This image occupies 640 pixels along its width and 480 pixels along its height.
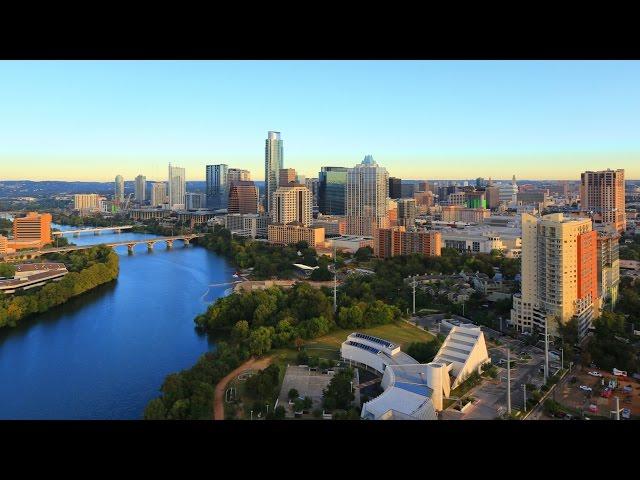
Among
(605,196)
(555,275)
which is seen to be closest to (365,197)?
(605,196)

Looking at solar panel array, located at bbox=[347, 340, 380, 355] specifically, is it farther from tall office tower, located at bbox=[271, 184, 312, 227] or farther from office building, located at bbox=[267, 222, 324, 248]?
tall office tower, located at bbox=[271, 184, 312, 227]

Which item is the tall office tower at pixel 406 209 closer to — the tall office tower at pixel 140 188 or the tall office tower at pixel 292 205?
the tall office tower at pixel 292 205

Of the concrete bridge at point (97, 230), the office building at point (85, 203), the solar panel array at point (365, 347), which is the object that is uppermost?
the office building at point (85, 203)

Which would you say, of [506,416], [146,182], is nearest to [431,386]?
[506,416]

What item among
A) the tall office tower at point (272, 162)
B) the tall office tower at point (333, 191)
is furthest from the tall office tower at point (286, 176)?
the tall office tower at point (333, 191)

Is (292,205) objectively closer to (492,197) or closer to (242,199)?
(242,199)
